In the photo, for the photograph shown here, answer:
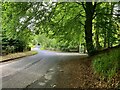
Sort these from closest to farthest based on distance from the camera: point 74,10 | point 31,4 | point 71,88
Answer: point 71,88
point 31,4
point 74,10

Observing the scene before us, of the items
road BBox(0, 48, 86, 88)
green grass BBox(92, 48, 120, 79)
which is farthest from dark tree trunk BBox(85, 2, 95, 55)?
green grass BBox(92, 48, 120, 79)

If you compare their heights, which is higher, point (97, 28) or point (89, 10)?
point (89, 10)

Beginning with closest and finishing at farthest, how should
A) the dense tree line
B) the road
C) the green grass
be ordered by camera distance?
the green grass, the road, the dense tree line

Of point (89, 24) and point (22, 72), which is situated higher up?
point (89, 24)

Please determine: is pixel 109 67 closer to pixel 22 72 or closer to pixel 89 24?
pixel 22 72

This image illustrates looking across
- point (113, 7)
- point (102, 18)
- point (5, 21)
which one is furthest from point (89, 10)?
point (5, 21)

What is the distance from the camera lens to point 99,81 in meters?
7.71

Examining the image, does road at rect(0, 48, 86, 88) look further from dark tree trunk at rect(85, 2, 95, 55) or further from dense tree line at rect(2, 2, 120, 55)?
dark tree trunk at rect(85, 2, 95, 55)

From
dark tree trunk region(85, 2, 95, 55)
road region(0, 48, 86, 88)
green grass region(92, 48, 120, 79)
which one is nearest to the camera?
green grass region(92, 48, 120, 79)

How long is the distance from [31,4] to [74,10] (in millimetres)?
6059

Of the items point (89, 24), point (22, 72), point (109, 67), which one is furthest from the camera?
point (89, 24)

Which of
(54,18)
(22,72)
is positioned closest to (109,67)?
(22,72)

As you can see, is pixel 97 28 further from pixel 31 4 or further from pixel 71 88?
pixel 71 88

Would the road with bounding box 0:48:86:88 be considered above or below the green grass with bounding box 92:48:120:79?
below
